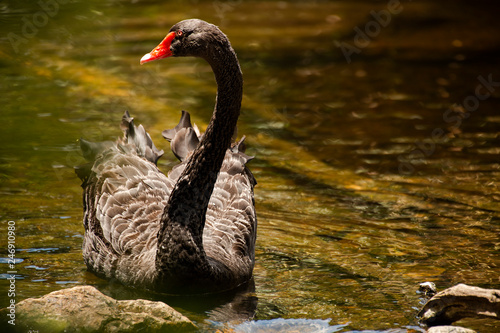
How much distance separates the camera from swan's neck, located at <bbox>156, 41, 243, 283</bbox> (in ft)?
19.9

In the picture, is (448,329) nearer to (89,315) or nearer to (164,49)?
(89,315)

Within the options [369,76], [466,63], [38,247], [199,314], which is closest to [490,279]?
[199,314]

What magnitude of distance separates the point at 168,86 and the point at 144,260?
750cm

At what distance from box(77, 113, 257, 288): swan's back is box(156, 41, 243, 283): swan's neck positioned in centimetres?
19

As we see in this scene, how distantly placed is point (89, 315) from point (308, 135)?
253 inches

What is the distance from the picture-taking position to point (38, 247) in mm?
7016

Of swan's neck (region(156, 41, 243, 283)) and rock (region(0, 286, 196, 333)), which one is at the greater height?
swan's neck (region(156, 41, 243, 283))

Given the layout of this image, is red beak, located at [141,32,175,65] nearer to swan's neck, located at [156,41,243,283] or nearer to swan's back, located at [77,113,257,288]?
swan's neck, located at [156,41,243,283]

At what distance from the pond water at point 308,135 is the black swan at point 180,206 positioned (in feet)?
0.69

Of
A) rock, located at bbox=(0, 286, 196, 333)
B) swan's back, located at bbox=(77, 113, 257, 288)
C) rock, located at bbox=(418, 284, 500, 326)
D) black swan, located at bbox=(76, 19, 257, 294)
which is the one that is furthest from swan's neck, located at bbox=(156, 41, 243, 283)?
rock, located at bbox=(418, 284, 500, 326)

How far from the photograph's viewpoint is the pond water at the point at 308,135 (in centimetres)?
646

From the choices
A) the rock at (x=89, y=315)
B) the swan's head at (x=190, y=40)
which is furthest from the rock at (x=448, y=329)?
the swan's head at (x=190, y=40)

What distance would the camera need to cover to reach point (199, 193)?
6234mm

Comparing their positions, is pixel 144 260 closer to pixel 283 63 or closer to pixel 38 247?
pixel 38 247
